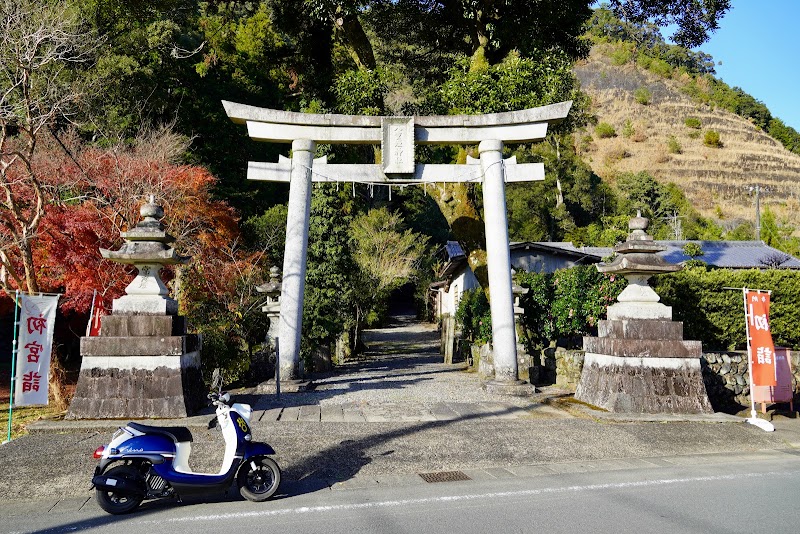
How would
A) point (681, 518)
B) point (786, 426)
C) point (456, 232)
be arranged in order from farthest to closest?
1. point (456, 232)
2. point (786, 426)
3. point (681, 518)

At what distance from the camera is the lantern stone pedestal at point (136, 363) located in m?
7.43

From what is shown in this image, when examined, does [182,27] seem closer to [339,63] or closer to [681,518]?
[339,63]

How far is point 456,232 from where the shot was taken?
1468cm

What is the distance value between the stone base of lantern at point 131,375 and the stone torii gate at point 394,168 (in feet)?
9.88

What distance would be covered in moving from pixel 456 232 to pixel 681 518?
35.3ft

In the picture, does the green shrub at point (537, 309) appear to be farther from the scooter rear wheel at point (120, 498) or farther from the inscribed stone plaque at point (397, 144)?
the scooter rear wheel at point (120, 498)

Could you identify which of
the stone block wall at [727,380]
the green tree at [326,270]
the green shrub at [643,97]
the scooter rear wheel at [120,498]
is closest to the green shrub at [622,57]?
the green shrub at [643,97]

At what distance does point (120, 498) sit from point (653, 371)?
7.39 metres

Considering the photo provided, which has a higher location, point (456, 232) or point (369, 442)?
point (456, 232)

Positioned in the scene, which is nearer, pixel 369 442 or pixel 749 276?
pixel 369 442

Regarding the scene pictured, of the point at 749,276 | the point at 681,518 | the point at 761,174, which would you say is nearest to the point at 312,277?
the point at 749,276

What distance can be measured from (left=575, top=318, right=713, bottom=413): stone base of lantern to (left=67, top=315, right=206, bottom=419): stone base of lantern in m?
6.44

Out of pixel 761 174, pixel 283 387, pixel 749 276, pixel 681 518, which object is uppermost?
pixel 761 174

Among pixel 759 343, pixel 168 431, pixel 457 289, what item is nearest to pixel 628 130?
pixel 457 289
